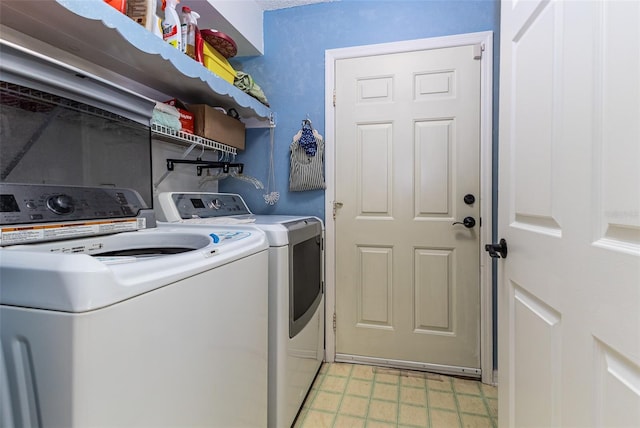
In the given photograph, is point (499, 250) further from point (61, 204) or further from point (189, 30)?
point (189, 30)

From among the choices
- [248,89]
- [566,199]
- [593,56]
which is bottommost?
[566,199]

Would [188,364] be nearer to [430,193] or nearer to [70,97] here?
[70,97]

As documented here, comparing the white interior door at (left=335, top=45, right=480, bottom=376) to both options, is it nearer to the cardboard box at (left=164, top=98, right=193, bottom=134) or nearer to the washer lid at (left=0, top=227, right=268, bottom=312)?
the cardboard box at (left=164, top=98, right=193, bottom=134)

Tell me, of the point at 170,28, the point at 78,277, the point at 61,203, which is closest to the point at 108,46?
the point at 170,28

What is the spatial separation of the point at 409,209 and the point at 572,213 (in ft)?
4.25

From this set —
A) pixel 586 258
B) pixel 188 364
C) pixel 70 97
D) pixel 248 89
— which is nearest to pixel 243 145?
pixel 248 89

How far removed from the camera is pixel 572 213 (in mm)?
691

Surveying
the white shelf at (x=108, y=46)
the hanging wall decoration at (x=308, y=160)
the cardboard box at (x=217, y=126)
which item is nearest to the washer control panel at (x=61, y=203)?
the white shelf at (x=108, y=46)

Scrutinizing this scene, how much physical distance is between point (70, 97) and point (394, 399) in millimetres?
1999

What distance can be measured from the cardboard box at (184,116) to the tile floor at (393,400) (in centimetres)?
162

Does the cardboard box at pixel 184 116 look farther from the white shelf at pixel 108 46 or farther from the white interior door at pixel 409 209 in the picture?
the white interior door at pixel 409 209

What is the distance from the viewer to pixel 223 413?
33.2 inches

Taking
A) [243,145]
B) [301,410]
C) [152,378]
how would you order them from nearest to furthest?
[152,378] → [301,410] → [243,145]

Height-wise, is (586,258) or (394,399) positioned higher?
(586,258)
